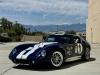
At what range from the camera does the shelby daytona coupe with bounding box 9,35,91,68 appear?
38.9 ft

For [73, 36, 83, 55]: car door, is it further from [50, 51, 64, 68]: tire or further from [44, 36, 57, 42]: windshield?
[50, 51, 64, 68]: tire

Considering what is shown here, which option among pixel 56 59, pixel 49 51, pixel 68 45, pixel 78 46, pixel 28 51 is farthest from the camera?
pixel 78 46

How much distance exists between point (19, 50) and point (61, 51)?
5.32ft

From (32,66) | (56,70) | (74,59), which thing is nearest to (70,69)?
(56,70)

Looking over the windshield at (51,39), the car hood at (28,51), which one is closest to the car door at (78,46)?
the windshield at (51,39)

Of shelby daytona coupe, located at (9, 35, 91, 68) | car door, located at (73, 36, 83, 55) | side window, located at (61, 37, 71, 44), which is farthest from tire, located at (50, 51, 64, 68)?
car door, located at (73, 36, 83, 55)

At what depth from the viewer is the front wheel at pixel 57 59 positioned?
1219cm

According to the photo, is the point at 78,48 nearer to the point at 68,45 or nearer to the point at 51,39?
the point at 68,45

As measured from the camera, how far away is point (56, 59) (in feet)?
40.3

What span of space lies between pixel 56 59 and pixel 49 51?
0.51m

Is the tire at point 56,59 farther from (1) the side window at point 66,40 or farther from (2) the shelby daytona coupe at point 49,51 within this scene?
(1) the side window at point 66,40

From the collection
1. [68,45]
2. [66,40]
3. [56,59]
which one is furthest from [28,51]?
[66,40]

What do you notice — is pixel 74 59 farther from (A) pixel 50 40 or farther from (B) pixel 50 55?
(B) pixel 50 55

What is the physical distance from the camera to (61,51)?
1266 cm
